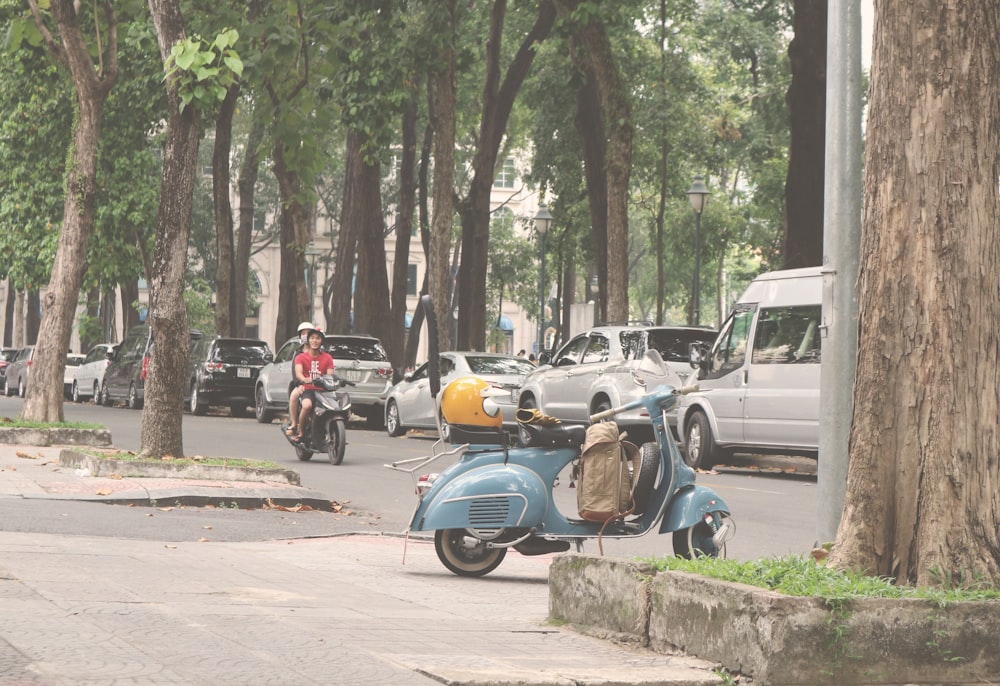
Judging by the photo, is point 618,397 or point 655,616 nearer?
point 655,616

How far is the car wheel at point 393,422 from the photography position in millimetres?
27438

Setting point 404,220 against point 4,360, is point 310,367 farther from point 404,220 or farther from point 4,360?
point 4,360

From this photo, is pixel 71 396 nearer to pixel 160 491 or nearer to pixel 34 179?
pixel 34 179

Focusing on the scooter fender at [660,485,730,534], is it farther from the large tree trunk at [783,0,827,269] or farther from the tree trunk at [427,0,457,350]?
the tree trunk at [427,0,457,350]

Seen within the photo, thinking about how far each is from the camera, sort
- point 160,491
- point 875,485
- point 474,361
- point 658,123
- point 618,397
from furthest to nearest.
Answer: point 658,123, point 474,361, point 618,397, point 160,491, point 875,485

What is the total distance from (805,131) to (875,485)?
17.4 meters

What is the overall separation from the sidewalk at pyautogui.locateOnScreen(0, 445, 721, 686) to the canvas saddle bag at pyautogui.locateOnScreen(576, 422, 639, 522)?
610mm

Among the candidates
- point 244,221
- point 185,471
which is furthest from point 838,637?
point 244,221

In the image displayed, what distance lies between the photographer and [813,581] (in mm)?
6559

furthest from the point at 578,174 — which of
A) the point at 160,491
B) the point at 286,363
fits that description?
the point at 160,491

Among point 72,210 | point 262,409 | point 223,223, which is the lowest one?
point 262,409

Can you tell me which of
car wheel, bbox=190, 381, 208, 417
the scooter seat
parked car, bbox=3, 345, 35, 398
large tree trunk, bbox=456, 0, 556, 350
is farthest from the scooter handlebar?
parked car, bbox=3, 345, 35, 398

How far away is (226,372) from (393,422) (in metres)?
6.72

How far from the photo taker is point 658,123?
36375 millimetres
